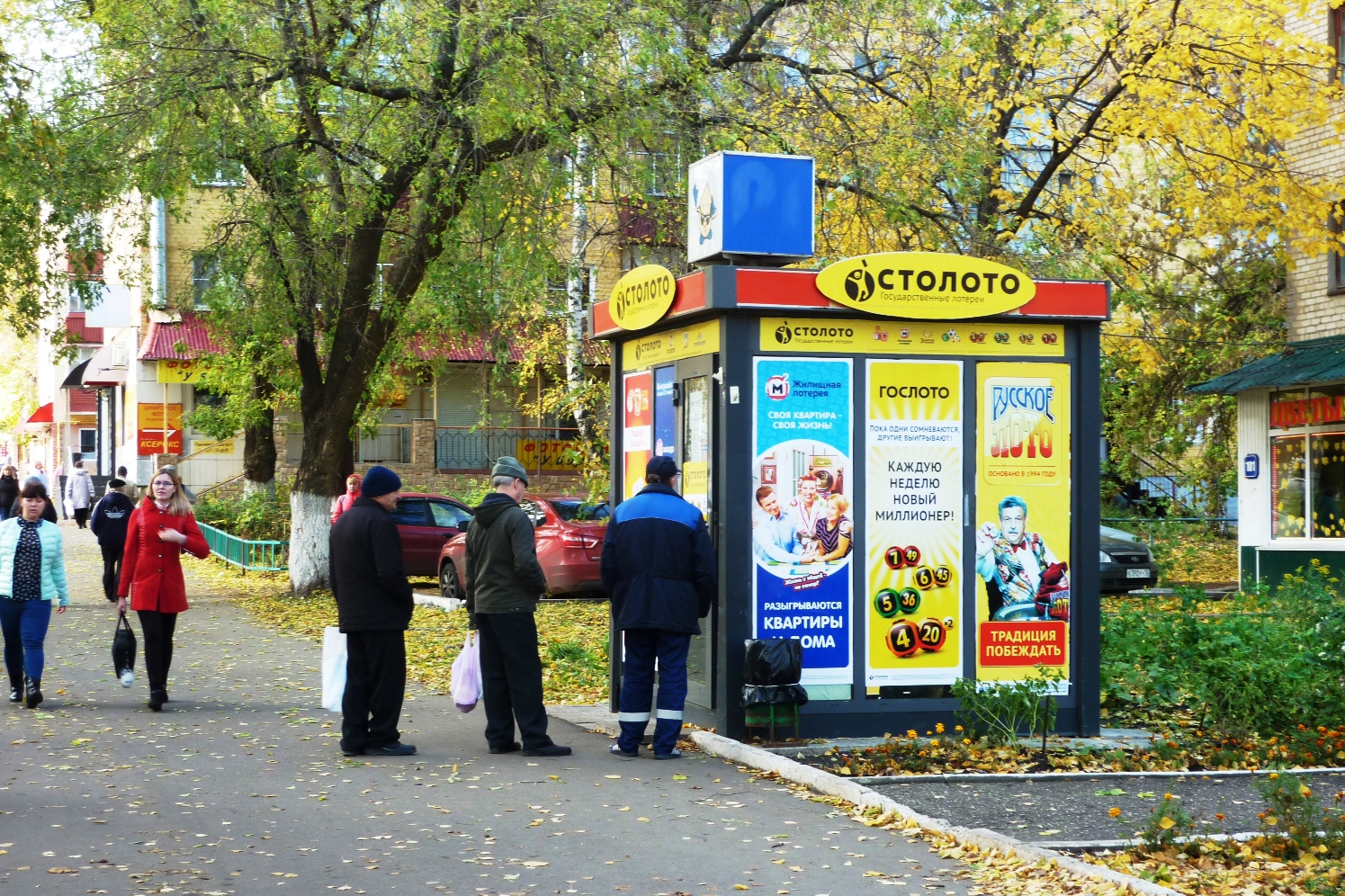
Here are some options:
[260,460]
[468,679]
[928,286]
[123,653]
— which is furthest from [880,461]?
[260,460]

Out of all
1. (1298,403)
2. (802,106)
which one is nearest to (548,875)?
(802,106)

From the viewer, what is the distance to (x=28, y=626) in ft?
38.5

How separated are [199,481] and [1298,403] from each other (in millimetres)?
28544

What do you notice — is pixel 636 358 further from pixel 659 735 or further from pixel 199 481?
pixel 199 481

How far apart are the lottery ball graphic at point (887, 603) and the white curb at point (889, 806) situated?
4.27 ft

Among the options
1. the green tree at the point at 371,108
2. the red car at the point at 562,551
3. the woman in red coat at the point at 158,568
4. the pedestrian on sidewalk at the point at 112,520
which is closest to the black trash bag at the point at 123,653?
the woman in red coat at the point at 158,568

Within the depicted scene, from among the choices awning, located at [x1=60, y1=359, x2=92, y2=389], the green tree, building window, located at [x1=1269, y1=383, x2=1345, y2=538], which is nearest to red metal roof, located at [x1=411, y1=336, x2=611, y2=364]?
the green tree

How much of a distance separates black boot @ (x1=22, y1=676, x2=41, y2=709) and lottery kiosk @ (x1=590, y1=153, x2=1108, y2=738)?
498cm

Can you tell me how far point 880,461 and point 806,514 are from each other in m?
0.59

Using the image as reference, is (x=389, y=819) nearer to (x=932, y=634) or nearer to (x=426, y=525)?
(x=932, y=634)

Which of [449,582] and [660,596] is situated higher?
[660,596]

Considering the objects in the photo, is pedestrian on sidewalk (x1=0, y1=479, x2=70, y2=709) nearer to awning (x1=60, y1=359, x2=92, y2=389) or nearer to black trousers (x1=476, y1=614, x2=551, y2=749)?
black trousers (x1=476, y1=614, x2=551, y2=749)

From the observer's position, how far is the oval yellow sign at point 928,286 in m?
9.82

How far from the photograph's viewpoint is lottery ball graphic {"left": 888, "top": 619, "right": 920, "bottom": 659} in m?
10.0
